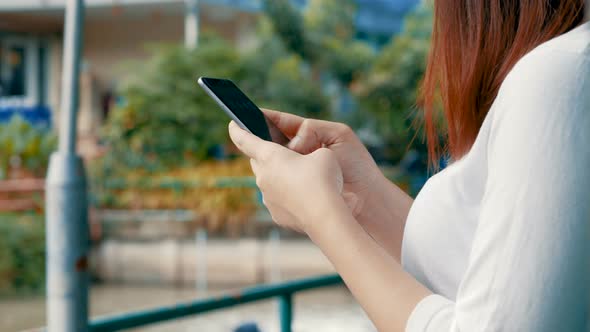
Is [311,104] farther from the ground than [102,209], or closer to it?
farther from the ground

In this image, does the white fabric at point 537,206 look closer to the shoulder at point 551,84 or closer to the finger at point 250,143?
the shoulder at point 551,84

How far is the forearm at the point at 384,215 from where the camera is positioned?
3.67 ft

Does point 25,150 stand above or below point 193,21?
below

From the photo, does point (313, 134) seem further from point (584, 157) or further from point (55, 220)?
point (55, 220)

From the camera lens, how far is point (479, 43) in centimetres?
86

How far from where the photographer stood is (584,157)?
26.7 inches

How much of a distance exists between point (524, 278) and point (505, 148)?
0.41 feet

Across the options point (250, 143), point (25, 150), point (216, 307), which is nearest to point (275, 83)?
point (25, 150)

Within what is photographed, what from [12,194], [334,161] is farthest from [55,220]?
[12,194]

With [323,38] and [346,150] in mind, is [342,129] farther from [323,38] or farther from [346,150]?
[323,38]

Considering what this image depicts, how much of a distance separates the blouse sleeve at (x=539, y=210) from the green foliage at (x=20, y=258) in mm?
8260

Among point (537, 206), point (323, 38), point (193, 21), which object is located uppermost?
point (193, 21)

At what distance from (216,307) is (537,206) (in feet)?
4.33

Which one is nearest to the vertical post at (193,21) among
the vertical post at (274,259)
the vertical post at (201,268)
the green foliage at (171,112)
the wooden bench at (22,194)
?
the green foliage at (171,112)
